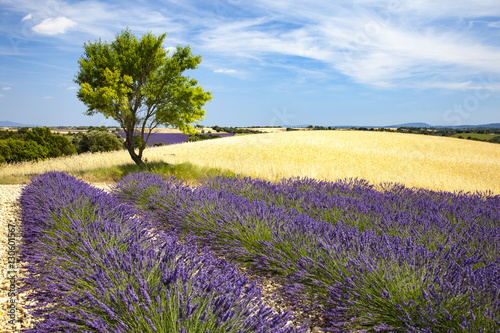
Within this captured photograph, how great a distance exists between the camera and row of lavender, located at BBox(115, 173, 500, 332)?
248 cm

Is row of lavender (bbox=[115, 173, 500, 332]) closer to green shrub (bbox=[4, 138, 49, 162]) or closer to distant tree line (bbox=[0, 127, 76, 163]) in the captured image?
distant tree line (bbox=[0, 127, 76, 163])

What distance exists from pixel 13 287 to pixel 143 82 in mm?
10842

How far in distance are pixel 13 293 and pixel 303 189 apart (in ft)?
16.5

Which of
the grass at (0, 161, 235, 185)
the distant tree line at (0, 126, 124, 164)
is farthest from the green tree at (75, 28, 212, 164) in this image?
the distant tree line at (0, 126, 124, 164)

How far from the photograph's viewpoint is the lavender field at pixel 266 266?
7.19ft

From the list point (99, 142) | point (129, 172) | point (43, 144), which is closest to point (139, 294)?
point (129, 172)

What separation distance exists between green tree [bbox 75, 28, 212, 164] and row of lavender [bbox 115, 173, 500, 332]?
6927 millimetres

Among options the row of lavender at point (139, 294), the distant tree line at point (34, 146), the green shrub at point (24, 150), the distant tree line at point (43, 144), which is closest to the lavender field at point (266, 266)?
the row of lavender at point (139, 294)

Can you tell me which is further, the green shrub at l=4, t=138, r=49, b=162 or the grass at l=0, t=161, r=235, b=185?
the green shrub at l=4, t=138, r=49, b=162

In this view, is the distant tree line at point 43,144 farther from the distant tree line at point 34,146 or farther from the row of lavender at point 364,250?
the row of lavender at point 364,250

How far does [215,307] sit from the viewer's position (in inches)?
84.7

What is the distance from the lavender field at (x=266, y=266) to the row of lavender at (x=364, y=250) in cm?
2

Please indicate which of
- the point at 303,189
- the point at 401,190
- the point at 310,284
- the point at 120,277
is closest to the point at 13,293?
the point at 120,277

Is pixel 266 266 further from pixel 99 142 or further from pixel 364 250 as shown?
pixel 99 142
